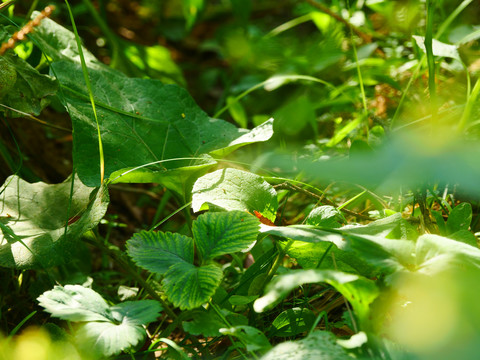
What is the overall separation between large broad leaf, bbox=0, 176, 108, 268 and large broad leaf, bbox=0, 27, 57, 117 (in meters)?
0.19

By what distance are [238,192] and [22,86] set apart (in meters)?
0.56

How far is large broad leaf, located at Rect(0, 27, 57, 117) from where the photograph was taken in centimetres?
97

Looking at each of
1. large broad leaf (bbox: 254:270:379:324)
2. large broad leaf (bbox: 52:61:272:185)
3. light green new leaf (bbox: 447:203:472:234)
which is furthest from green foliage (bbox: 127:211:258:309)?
light green new leaf (bbox: 447:203:472:234)

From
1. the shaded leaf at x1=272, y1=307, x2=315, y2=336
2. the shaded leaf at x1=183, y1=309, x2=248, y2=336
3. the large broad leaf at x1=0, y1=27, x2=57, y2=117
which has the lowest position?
the shaded leaf at x1=272, y1=307, x2=315, y2=336

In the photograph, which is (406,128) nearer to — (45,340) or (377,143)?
(377,143)

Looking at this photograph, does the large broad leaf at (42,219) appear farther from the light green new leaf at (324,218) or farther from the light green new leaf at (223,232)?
the light green new leaf at (324,218)

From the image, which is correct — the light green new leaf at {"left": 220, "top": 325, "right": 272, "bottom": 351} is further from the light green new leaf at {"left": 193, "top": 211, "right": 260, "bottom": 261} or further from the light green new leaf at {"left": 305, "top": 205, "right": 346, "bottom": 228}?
the light green new leaf at {"left": 305, "top": 205, "right": 346, "bottom": 228}

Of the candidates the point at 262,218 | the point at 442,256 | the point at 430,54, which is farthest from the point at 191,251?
the point at 430,54

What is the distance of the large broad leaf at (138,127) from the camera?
3.43 ft

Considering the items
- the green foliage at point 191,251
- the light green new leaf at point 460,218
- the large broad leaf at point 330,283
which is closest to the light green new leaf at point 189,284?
the green foliage at point 191,251

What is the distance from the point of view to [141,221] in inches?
59.0

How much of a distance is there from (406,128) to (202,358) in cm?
77

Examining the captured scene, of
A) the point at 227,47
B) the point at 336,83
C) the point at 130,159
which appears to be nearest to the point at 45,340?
the point at 130,159

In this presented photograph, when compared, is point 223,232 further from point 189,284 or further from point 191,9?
point 191,9
